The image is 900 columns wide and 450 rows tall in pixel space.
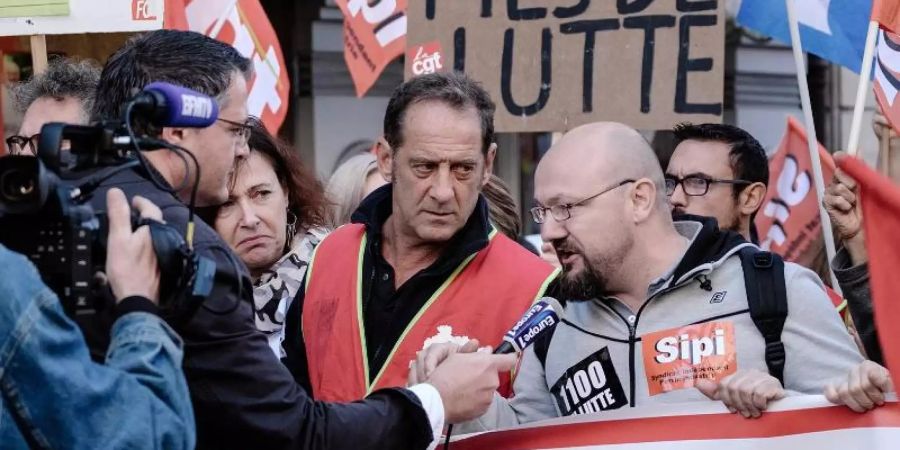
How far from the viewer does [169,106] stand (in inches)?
103

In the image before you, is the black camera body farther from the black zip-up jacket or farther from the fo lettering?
the fo lettering

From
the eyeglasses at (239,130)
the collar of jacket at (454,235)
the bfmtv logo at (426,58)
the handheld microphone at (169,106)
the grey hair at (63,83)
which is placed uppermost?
the bfmtv logo at (426,58)

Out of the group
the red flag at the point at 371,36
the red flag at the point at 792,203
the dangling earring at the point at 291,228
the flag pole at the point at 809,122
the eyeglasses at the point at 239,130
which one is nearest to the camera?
the eyeglasses at the point at 239,130

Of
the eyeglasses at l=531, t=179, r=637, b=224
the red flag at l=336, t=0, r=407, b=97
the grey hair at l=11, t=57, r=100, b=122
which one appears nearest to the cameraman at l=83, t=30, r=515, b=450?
the eyeglasses at l=531, t=179, r=637, b=224

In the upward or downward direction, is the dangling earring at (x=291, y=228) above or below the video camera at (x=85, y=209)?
below

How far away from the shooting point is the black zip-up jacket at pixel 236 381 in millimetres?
2814

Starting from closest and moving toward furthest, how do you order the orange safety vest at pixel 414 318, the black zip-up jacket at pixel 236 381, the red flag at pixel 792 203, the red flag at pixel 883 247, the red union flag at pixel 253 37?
the black zip-up jacket at pixel 236 381 → the red flag at pixel 883 247 → the orange safety vest at pixel 414 318 → the red union flag at pixel 253 37 → the red flag at pixel 792 203

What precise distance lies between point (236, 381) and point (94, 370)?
59 centimetres

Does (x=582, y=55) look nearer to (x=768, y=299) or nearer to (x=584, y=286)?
(x=584, y=286)

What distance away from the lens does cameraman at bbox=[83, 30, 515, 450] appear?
284 cm

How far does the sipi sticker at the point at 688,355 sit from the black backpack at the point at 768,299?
8cm

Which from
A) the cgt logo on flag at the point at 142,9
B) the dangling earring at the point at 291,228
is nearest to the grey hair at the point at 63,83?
the cgt logo on flag at the point at 142,9

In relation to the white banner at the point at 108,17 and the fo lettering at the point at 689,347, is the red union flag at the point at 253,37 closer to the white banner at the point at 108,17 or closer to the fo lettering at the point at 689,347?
the white banner at the point at 108,17

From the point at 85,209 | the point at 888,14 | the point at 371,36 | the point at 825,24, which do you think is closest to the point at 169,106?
the point at 85,209
